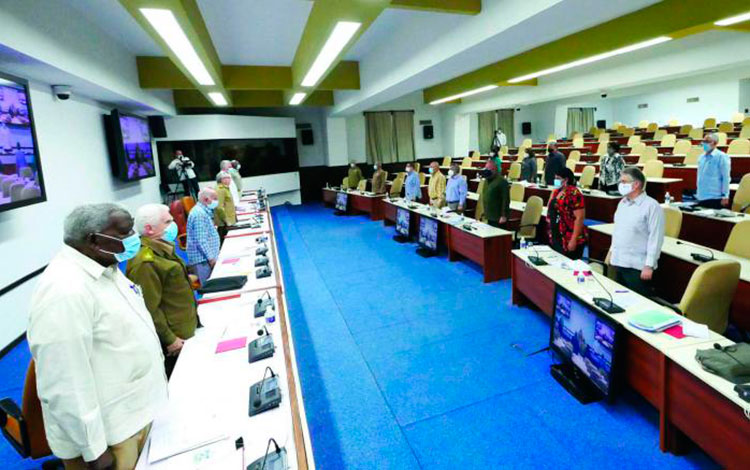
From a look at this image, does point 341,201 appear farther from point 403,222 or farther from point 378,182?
point 403,222

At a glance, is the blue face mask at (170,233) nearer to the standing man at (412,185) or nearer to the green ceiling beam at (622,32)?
the green ceiling beam at (622,32)

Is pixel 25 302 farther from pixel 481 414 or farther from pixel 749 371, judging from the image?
pixel 749 371

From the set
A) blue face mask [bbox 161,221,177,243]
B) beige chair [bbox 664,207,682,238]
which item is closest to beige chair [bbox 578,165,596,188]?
beige chair [bbox 664,207,682,238]

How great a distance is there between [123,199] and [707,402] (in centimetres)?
847

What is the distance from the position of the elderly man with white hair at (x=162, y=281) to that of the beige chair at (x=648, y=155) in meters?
11.1

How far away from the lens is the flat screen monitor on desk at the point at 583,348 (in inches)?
103

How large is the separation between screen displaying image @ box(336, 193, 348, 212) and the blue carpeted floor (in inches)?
230

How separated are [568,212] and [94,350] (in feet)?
14.9

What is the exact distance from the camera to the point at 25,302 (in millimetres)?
4309

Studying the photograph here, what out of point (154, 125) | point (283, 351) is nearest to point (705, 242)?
point (283, 351)

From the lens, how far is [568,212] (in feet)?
14.8

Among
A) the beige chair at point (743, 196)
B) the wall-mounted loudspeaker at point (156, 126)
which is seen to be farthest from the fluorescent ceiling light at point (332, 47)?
the beige chair at point (743, 196)

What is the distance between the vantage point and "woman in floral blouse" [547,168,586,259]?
445 centimetres

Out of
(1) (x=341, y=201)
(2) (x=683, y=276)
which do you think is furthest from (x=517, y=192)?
(1) (x=341, y=201)
